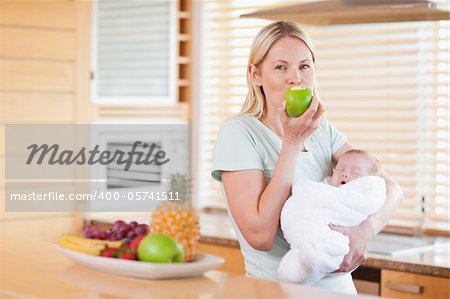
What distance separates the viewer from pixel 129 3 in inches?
167

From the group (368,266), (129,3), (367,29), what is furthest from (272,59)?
(129,3)

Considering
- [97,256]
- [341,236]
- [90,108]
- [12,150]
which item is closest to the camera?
[97,256]

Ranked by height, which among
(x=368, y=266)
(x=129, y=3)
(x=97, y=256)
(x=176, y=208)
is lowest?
(x=368, y=266)

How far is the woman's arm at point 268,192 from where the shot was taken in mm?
2213

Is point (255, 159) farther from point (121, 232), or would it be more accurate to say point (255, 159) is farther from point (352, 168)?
point (121, 232)

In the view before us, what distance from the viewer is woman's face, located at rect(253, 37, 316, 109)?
2354mm

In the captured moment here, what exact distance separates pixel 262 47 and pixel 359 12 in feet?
2.95

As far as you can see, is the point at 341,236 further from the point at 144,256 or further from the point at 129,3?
the point at 129,3

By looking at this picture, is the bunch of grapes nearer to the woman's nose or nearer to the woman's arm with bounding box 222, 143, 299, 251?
the woman's arm with bounding box 222, 143, 299, 251

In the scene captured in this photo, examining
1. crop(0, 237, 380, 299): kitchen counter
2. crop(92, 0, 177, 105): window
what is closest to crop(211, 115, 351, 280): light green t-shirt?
crop(0, 237, 380, 299): kitchen counter

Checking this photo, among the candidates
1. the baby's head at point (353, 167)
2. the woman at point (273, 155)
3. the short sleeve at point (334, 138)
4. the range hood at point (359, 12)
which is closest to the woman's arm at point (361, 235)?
the woman at point (273, 155)

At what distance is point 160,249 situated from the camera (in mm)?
1919

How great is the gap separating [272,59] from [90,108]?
189 cm

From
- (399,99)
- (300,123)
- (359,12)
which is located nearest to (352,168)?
(300,123)
